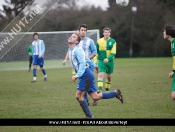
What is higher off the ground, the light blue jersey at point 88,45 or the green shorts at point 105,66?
the light blue jersey at point 88,45

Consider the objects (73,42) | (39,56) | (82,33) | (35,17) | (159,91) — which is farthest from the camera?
Result: (39,56)

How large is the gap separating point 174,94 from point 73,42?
90.4 inches

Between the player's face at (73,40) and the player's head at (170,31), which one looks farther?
the player's head at (170,31)

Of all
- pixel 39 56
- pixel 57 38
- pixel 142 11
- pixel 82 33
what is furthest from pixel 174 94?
pixel 142 11

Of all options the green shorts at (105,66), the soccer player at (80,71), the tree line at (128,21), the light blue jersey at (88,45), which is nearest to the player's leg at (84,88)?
the soccer player at (80,71)

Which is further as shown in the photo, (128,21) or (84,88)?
(128,21)

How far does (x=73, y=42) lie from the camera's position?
6770mm

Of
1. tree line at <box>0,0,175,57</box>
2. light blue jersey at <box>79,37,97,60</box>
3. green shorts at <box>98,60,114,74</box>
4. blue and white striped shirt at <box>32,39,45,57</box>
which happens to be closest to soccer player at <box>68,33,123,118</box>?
light blue jersey at <box>79,37,97,60</box>

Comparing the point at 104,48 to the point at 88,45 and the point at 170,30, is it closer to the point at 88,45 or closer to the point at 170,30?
the point at 88,45

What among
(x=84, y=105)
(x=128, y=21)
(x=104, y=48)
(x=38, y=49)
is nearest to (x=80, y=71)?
(x=84, y=105)

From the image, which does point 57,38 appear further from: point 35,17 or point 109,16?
point 109,16

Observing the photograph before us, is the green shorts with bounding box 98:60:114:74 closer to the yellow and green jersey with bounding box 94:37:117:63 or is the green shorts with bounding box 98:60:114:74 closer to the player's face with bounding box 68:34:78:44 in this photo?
the yellow and green jersey with bounding box 94:37:117:63

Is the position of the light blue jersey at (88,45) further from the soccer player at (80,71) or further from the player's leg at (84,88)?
the player's leg at (84,88)

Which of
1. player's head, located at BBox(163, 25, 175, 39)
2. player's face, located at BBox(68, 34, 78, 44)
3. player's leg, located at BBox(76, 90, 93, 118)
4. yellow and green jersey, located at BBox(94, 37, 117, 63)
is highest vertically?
player's head, located at BBox(163, 25, 175, 39)
